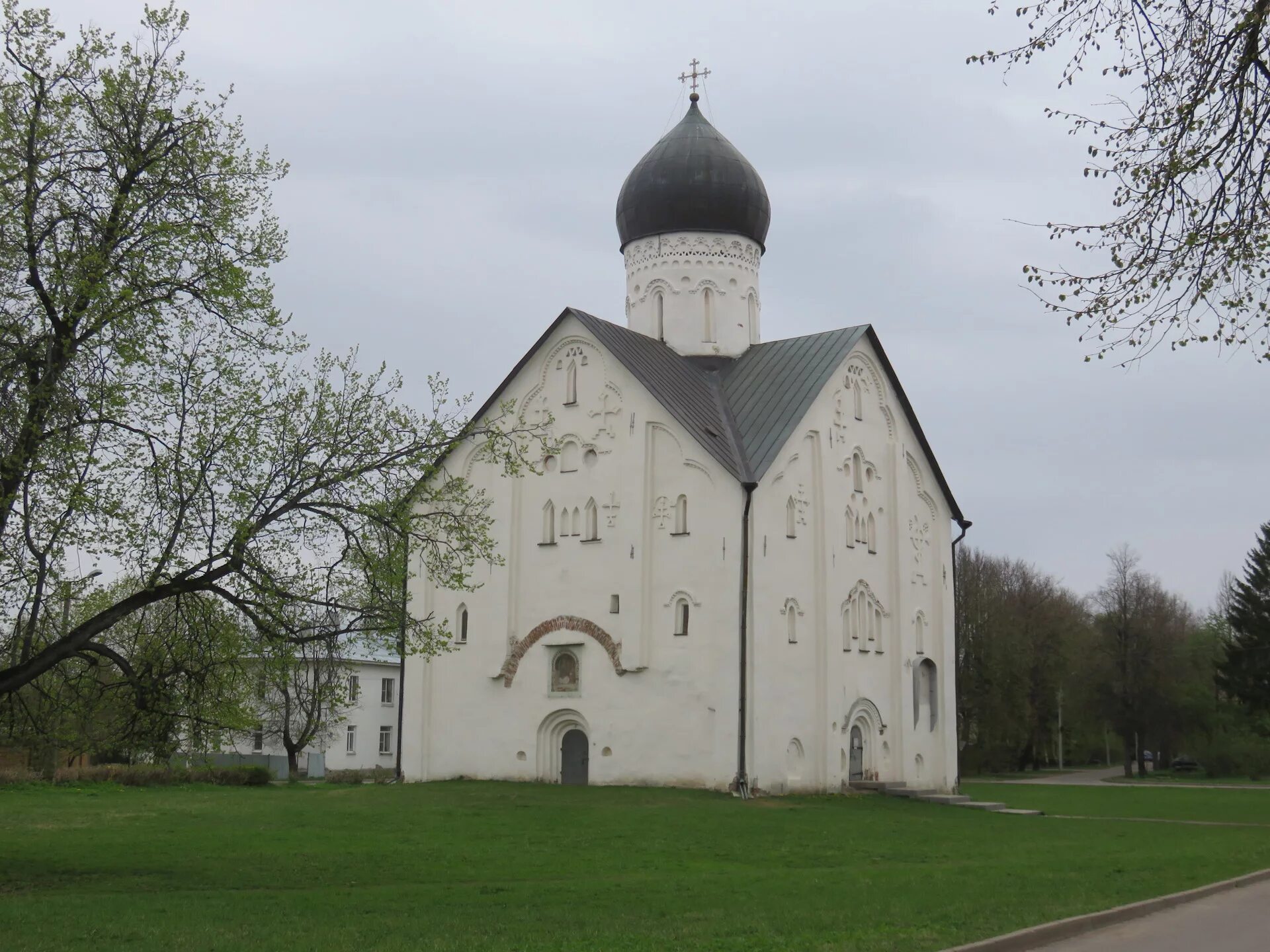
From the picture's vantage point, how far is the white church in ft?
82.8

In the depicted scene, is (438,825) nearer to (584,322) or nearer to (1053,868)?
(1053,868)

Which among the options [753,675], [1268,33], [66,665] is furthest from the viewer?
[753,675]

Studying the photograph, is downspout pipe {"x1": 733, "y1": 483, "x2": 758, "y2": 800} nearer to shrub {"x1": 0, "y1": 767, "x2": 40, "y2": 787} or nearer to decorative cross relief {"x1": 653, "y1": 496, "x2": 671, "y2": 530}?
decorative cross relief {"x1": 653, "y1": 496, "x2": 671, "y2": 530}

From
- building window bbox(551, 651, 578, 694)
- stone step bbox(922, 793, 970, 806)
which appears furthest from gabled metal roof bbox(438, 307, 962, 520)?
stone step bbox(922, 793, 970, 806)

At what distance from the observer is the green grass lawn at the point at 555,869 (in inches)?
364

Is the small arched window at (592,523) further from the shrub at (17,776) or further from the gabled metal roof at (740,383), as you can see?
the shrub at (17,776)

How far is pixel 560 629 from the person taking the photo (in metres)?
26.9

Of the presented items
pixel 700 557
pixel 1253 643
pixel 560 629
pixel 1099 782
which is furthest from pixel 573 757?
pixel 1253 643

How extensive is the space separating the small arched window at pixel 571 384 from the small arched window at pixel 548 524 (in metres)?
2.28

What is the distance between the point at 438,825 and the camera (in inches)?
727

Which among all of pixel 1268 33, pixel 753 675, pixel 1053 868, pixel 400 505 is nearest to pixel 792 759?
pixel 753 675

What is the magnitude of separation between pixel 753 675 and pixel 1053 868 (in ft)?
36.4

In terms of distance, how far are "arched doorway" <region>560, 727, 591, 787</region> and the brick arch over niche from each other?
1.76 metres

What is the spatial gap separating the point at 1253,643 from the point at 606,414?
30406mm
